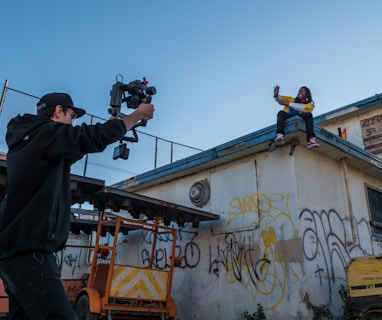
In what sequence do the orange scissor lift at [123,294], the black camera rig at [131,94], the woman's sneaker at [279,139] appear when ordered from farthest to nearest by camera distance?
1. the woman's sneaker at [279,139]
2. the orange scissor lift at [123,294]
3. the black camera rig at [131,94]

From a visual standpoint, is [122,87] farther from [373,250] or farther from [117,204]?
[373,250]

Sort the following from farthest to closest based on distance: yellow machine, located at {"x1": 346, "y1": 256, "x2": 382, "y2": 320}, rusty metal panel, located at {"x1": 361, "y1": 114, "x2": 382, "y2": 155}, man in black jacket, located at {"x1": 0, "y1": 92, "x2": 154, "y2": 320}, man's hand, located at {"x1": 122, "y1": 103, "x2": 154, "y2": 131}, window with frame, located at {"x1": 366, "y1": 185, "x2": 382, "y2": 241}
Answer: rusty metal panel, located at {"x1": 361, "y1": 114, "x2": 382, "y2": 155} → window with frame, located at {"x1": 366, "y1": 185, "x2": 382, "y2": 241} → yellow machine, located at {"x1": 346, "y1": 256, "x2": 382, "y2": 320} → man's hand, located at {"x1": 122, "y1": 103, "x2": 154, "y2": 131} → man in black jacket, located at {"x1": 0, "y1": 92, "x2": 154, "y2": 320}

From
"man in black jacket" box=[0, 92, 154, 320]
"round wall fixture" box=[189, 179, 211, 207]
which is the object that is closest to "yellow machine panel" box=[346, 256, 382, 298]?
"round wall fixture" box=[189, 179, 211, 207]

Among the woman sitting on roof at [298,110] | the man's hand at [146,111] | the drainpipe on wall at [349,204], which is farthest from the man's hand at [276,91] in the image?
the man's hand at [146,111]

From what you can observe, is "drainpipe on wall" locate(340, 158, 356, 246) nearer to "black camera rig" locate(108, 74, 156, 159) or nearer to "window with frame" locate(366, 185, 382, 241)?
"window with frame" locate(366, 185, 382, 241)

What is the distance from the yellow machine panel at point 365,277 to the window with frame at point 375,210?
393 cm

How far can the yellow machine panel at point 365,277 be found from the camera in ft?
21.6

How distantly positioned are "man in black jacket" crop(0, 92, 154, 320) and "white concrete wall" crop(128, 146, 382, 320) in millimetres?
6415

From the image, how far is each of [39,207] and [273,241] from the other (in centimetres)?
689

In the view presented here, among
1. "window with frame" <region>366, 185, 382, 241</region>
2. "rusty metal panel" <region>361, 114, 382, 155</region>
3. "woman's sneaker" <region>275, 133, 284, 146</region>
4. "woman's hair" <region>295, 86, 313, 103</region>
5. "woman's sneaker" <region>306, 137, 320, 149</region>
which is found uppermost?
"rusty metal panel" <region>361, 114, 382, 155</region>

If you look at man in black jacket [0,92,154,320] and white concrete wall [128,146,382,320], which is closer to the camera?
man in black jacket [0,92,154,320]

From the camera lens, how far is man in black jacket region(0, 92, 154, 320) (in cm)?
211

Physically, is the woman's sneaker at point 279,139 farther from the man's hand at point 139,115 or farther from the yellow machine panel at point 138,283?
the man's hand at point 139,115

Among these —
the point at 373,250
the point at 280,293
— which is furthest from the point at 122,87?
the point at 373,250
